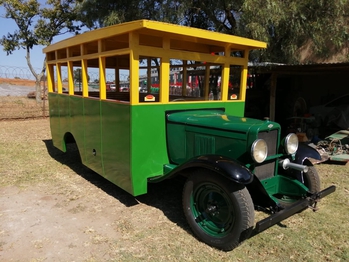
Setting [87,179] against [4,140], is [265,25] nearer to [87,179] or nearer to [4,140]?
[87,179]

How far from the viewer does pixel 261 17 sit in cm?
647

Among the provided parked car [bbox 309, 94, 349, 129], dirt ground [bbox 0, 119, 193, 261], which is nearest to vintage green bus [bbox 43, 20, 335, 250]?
dirt ground [bbox 0, 119, 193, 261]

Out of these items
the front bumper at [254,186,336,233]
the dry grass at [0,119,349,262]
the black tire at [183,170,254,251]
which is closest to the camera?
the front bumper at [254,186,336,233]

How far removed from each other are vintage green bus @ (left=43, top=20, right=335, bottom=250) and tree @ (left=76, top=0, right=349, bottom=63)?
2846mm

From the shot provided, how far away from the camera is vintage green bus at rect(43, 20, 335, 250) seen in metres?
2.86

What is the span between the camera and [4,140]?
24.6 feet

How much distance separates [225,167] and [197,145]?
0.77m

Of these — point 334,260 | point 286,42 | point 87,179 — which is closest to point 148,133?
point 87,179

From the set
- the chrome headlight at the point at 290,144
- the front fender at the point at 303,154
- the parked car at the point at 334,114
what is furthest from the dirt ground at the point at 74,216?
the parked car at the point at 334,114

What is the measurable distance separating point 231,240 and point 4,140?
273 inches

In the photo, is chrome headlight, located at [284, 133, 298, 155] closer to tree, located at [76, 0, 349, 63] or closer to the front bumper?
the front bumper

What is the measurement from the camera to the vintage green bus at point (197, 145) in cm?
286

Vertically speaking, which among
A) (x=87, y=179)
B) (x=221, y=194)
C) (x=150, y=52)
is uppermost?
(x=150, y=52)

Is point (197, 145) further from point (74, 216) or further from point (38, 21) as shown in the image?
point (38, 21)
